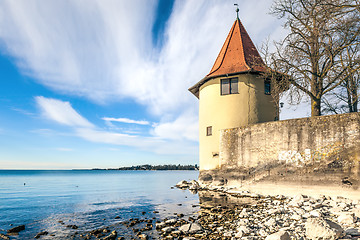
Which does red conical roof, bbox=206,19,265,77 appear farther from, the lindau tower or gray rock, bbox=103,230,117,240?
gray rock, bbox=103,230,117,240

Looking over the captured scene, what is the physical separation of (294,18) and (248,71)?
14.9 feet

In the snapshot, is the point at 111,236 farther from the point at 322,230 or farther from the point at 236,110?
the point at 236,110

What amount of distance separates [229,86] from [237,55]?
137 inches

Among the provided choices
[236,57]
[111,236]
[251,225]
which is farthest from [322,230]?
[236,57]

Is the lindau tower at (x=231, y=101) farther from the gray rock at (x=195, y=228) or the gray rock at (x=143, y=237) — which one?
the gray rock at (x=143, y=237)

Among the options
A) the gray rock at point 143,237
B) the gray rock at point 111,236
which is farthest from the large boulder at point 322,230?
the gray rock at point 111,236

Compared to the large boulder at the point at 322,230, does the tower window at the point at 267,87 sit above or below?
above

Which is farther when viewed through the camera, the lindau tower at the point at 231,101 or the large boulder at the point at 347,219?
the lindau tower at the point at 231,101

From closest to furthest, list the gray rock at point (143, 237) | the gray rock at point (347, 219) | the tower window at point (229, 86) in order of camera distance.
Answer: the gray rock at point (347, 219) → the gray rock at point (143, 237) → the tower window at point (229, 86)

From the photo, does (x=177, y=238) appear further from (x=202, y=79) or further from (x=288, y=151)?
(x=202, y=79)

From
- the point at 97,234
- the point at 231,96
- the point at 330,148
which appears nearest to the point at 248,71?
the point at 231,96

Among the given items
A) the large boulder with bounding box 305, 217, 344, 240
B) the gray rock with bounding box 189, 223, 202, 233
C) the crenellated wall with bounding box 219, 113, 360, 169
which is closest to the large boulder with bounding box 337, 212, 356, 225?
the large boulder with bounding box 305, 217, 344, 240

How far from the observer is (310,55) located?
13.9 meters

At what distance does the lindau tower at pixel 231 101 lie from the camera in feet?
57.3
